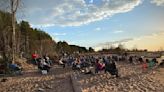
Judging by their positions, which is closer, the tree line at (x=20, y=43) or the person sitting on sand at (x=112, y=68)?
the person sitting on sand at (x=112, y=68)

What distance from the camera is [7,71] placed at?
23.8 meters

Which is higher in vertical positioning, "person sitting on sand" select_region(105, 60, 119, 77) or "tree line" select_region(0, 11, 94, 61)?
"tree line" select_region(0, 11, 94, 61)

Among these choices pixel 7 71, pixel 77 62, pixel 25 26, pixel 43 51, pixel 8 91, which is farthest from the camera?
pixel 25 26

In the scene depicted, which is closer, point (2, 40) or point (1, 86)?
point (1, 86)

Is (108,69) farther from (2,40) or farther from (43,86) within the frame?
(2,40)

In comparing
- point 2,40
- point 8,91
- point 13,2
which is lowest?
point 8,91

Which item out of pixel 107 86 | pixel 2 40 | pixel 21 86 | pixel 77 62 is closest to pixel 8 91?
pixel 21 86

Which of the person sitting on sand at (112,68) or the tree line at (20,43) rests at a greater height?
the tree line at (20,43)

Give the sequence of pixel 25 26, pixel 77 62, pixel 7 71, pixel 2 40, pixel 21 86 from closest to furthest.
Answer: pixel 21 86 → pixel 7 71 → pixel 77 62 → pixel 2 40 → pixel 25 26

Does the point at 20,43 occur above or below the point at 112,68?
above

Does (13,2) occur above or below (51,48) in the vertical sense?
above

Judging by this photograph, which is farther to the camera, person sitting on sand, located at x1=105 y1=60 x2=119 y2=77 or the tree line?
the tree line

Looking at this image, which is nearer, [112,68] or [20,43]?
[112,68]

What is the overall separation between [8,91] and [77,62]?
39.3ft
